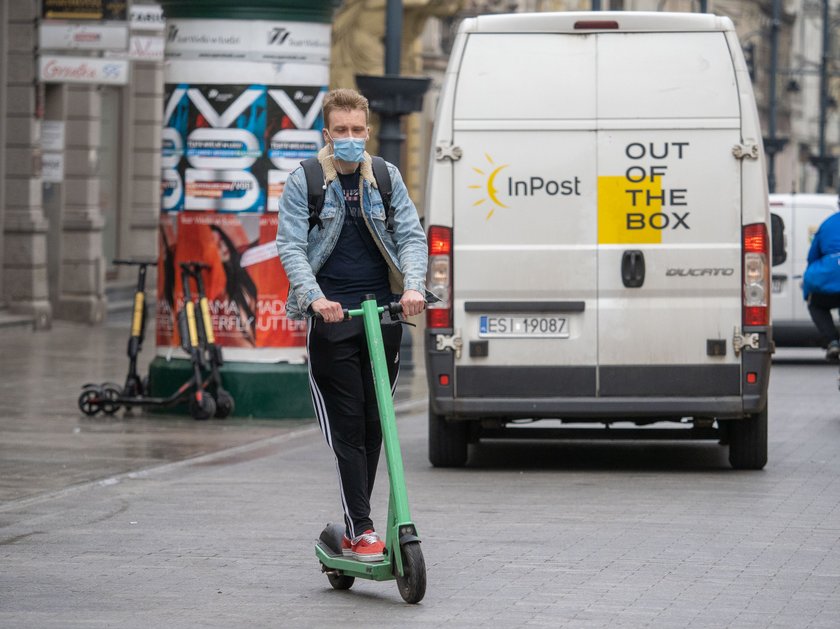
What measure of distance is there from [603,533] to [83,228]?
1923 cm

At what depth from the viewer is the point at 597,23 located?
37.5 feet

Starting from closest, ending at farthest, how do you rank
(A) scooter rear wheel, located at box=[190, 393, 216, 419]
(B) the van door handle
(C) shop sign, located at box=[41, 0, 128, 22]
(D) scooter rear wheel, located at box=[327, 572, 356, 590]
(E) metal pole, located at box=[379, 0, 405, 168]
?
(D) scooter rear wheel, located at box=[327, 572, 356, 590] < (B) the van door handle < (A) scooter rear wheel, located at box=[190, 393, 216, 419] < (E) metal pole, located at box=[379, 0, 405, 168] < (C) shop sign, located at box=[41, 0, 128, 22]

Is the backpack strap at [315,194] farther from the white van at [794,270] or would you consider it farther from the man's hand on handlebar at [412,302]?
the white van at [794,270]

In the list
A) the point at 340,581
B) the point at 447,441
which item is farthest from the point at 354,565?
the point at 447,441

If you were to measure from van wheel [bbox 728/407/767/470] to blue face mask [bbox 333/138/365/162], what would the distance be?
4.80 meters

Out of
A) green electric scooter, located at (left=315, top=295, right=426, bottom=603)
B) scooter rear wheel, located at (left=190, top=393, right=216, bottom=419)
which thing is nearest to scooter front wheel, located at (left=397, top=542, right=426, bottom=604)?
green electric scooter, located at (left=315, top=295, right=426, bottom=603)

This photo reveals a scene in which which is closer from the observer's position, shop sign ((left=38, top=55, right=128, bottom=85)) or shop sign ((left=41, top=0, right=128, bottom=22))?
shop sign ((left=41, top=0, right=128, bottom=22))

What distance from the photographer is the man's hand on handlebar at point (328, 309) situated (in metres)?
7.09

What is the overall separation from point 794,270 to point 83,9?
28.1 feet

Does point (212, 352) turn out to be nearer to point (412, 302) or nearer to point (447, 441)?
point (447, 441)

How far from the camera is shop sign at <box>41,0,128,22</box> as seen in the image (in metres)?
22.2

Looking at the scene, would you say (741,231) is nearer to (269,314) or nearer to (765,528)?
(765,528)

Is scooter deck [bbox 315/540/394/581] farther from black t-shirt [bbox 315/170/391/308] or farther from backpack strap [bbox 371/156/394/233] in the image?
backpack strap [bbox 371/156/394/233]

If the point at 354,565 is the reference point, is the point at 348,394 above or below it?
above
